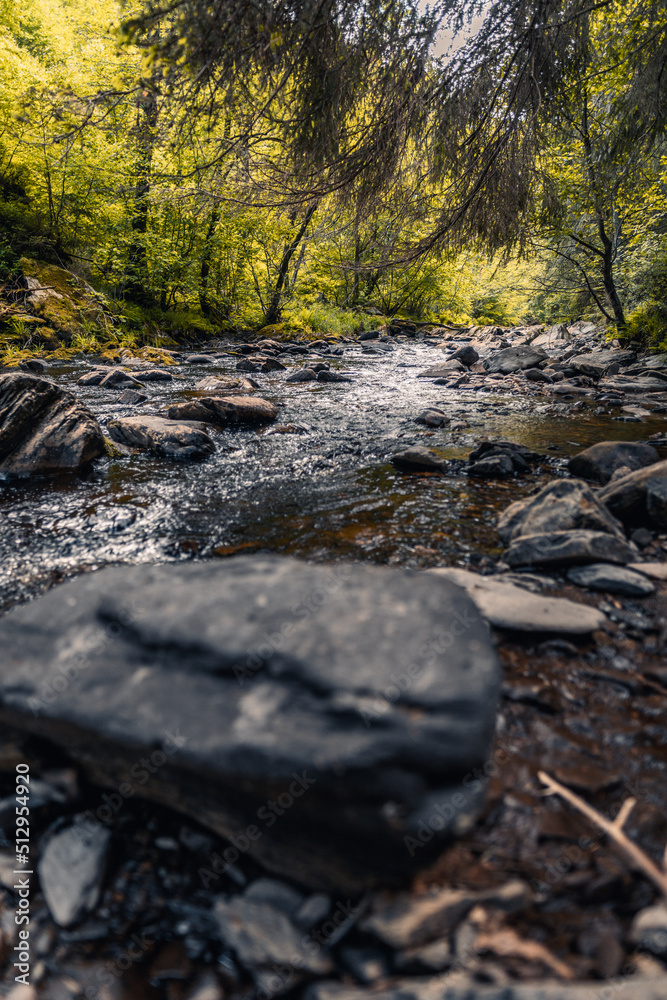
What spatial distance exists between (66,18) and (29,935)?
2846 centimetres

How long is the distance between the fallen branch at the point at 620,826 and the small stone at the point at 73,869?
54.0 inches

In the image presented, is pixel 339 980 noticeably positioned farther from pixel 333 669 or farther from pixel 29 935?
pixel 29 935

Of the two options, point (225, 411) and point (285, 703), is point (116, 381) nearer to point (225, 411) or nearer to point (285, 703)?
point (225, 411)

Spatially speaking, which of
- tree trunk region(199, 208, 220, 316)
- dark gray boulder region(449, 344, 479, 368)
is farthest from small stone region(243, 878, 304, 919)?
tree trunk region(199, 208, 220, 316)

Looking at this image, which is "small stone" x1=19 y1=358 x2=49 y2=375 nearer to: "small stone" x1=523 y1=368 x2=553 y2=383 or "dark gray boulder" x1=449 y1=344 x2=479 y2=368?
"small stone" x1=523 y1=368 x2=553 y2=383

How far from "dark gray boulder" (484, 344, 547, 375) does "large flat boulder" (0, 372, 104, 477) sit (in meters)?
10.5

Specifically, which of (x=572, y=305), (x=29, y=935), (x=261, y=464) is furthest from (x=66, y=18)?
(x=29, y=935)

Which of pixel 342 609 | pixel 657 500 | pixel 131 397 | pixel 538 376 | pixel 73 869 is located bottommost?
pixel 73 869

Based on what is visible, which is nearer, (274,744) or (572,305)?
(274,744)

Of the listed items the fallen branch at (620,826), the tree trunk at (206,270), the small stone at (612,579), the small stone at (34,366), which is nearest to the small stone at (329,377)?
the small stone at (34,366)

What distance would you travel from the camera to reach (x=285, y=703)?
47.4 inches

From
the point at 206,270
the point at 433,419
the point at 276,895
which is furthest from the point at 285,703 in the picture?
the point at 206,270

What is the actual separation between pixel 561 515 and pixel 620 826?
77.1 inches

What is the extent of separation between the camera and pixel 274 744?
1.12m
